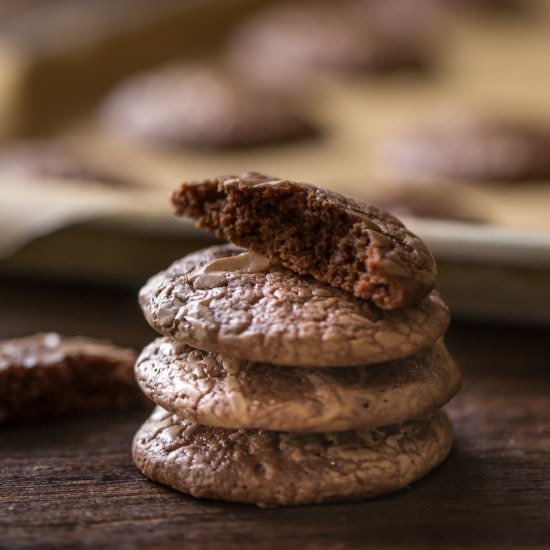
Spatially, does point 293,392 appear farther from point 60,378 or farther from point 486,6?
point 486,6

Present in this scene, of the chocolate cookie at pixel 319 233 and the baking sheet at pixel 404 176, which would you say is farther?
the baking sheet at pixel 404 176

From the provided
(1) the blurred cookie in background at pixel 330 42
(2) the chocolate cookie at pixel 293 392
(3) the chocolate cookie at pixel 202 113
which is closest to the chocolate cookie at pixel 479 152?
(3) the chocolate cookie at pixel 202 113

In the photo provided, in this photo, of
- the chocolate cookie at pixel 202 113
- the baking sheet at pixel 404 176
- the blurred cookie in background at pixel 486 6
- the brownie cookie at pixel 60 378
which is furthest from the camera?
the blurred cookie in background at pixel 486 6

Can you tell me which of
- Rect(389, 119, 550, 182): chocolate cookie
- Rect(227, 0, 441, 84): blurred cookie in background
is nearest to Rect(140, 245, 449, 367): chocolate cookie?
Rect(389, 119, 550, 182): chocolate cookie

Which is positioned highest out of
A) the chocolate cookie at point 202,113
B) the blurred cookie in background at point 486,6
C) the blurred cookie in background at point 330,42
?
the blurred cookie in background at point 486,6

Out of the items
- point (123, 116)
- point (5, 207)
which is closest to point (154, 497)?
point (5, 207)

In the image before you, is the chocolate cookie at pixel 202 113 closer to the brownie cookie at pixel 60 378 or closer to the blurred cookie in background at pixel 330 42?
the blurred cookie in background at pixel 330 42

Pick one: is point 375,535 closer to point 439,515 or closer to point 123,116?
point 439,515

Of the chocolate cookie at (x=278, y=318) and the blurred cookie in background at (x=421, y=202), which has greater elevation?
the blurred cookie in background at (x=421, y=202)
